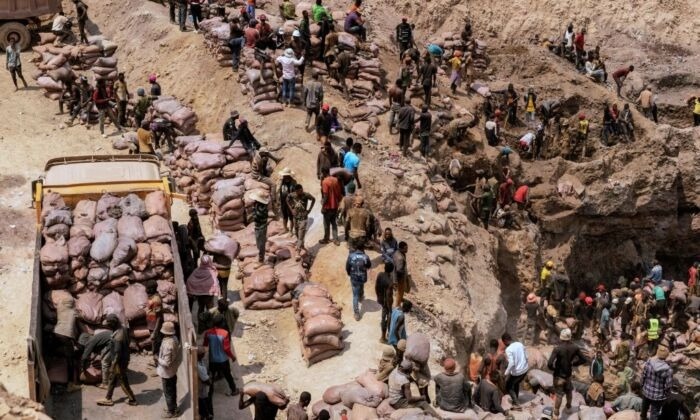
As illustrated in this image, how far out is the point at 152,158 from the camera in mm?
14008

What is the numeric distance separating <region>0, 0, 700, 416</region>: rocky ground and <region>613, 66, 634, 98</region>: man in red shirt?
387 mm

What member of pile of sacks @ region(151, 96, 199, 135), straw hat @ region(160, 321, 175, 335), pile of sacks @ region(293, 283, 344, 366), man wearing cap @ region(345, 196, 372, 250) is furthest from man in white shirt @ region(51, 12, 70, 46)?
straw hat @ region(160, 321, 175, 335)

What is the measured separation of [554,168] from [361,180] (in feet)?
24.5

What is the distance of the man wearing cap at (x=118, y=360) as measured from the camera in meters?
10.0

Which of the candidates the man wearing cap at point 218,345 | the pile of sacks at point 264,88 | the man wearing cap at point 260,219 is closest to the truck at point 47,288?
the man wearing cap at point 218,345

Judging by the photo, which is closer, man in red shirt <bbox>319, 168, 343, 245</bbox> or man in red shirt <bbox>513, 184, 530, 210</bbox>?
man in red shirt <bbox>319, 168, 343, 245</bbox>

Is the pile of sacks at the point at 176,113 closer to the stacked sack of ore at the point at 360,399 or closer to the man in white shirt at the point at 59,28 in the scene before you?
the man in white shirt at the point at 59,28

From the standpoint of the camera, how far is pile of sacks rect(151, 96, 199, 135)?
17891 millimetres

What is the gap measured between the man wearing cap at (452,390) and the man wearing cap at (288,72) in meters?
8.64

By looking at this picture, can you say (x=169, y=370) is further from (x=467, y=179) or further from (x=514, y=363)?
(x=467, y=179)

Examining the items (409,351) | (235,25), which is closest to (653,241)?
(235,25)

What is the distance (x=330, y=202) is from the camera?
1383 cm

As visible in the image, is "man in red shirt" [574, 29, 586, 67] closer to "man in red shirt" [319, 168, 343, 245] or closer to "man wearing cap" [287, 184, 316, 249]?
"man in red shirt" [319, 168, 343, 245]

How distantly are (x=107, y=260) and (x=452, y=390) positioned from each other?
16.1 ft
